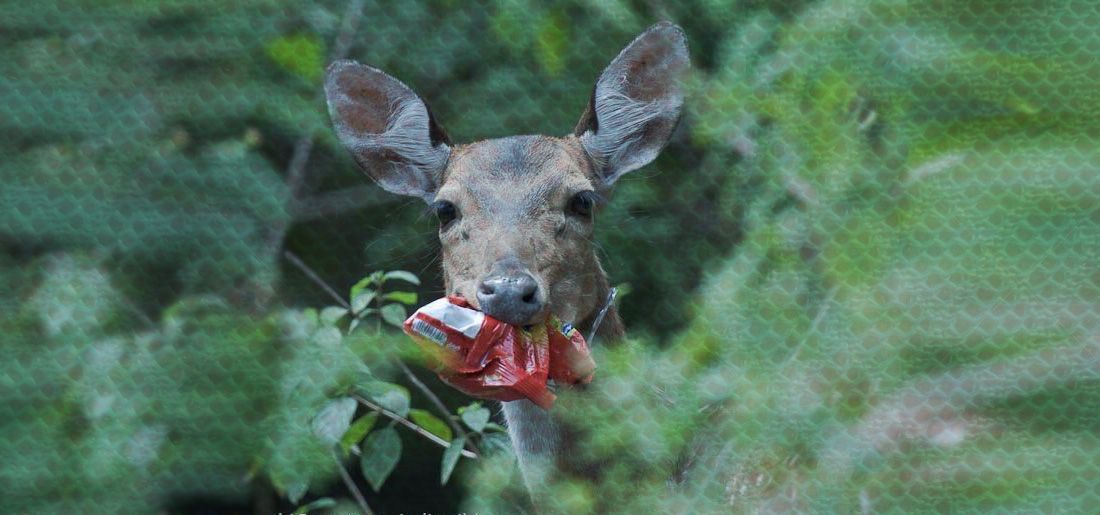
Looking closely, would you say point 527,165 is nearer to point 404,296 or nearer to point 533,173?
point 533,173

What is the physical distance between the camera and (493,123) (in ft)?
10.1

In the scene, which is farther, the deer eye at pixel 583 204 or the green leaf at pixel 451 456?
the green leaf at pixel 451 456

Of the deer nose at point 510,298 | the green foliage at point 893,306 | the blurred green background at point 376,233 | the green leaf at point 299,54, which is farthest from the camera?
the green leaf at point 299,54

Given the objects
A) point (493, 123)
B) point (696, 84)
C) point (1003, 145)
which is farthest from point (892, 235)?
point (493, 123)

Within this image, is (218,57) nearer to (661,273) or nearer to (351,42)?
(351,42)

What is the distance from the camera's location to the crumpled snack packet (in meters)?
2.34

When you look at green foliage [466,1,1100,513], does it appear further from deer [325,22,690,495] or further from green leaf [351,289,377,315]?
green leaf [351,289,377,315]

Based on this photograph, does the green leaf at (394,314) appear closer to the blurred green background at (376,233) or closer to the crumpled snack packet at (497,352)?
the blurred green background at (376,233)

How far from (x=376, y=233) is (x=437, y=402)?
17.4 inches

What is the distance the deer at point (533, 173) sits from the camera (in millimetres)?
2561

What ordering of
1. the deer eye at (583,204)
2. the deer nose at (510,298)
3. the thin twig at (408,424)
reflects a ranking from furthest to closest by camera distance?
the thin twig at (408,424), the deer eye at (583,204), the deer nose at (510,298)

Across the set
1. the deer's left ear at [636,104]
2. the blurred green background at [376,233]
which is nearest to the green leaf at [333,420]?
the blurred green background at [376,233]

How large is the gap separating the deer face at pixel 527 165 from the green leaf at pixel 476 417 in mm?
429

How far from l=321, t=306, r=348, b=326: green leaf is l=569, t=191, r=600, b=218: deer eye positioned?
2.12 feet
